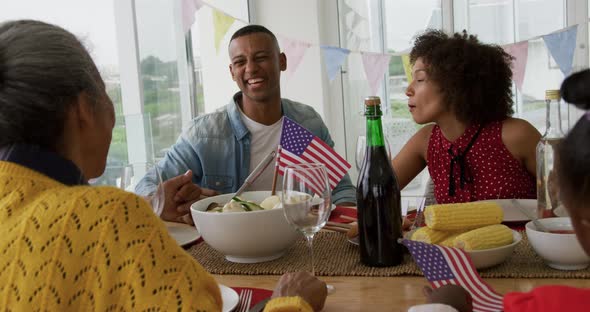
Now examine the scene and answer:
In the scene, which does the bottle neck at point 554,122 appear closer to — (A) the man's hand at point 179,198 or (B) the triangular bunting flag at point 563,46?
(A) the man's hand at point 179,198

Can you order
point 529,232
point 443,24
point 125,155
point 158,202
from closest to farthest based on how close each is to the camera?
point 529,232
point 158,202
point 125,155
point 443,24

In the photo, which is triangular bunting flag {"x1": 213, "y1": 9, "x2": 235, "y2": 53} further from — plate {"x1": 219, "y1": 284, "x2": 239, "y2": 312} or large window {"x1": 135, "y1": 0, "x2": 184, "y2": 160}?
plate {"x1": 219, "y1": 284, "x2": 239, "y2": 312}

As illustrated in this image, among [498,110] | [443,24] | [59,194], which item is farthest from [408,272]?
[443,24]

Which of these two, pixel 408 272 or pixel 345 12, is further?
pixel 345 12

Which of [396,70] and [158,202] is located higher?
[396,70]

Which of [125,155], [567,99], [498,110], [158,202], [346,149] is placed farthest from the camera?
[346,149]

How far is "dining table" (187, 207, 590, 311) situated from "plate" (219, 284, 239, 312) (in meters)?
0.07

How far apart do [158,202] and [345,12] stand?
3.69 metres

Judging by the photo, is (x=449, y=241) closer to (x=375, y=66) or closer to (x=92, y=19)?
(x=92, y=19)

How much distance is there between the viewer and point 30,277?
0.79 m

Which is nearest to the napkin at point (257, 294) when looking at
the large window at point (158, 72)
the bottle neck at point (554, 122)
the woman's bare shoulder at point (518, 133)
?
the bottle neck at point (554, 122)

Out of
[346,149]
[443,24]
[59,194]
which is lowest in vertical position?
[346,149]

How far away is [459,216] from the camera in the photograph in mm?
1298

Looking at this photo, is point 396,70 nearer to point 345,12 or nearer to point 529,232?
point 345,12
